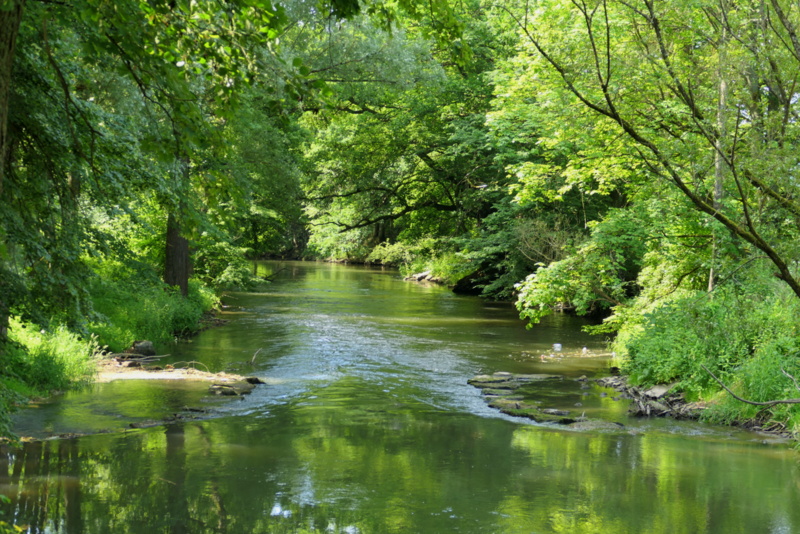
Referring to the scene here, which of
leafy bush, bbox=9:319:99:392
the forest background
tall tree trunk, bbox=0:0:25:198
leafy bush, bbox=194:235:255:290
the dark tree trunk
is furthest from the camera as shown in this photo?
leafy bush, bbox=194:235:255:290

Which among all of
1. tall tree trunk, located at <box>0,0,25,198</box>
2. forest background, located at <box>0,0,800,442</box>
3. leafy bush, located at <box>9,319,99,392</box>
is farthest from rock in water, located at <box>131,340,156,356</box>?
tall tree trunk, located at <box>0,0,25,198</box>

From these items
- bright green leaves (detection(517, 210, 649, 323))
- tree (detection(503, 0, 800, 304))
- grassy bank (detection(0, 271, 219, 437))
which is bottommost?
grassy bank (detection(0, 271, 219, 437))

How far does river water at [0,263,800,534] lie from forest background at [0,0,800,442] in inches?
48.0

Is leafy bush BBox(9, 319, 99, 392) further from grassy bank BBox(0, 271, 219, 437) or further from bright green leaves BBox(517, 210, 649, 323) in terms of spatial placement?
bright green leaves BBox(517, 210, 649, 323)

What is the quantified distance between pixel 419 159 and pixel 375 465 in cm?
2119

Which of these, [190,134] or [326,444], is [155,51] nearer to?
[190,134]

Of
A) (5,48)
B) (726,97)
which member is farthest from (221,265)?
(5,48)

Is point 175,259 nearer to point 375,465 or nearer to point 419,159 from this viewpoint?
point 419,159

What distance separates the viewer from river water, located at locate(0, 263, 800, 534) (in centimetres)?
691

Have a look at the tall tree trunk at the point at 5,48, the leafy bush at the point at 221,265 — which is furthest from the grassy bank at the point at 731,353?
the leafy bush at the point at 221,265

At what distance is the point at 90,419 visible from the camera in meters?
9.94

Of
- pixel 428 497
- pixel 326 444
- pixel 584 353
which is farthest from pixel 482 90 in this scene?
pixel 428 497

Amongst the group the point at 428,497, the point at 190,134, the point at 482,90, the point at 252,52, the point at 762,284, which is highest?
the point at 482,90

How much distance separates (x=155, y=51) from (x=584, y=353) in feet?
48.2
